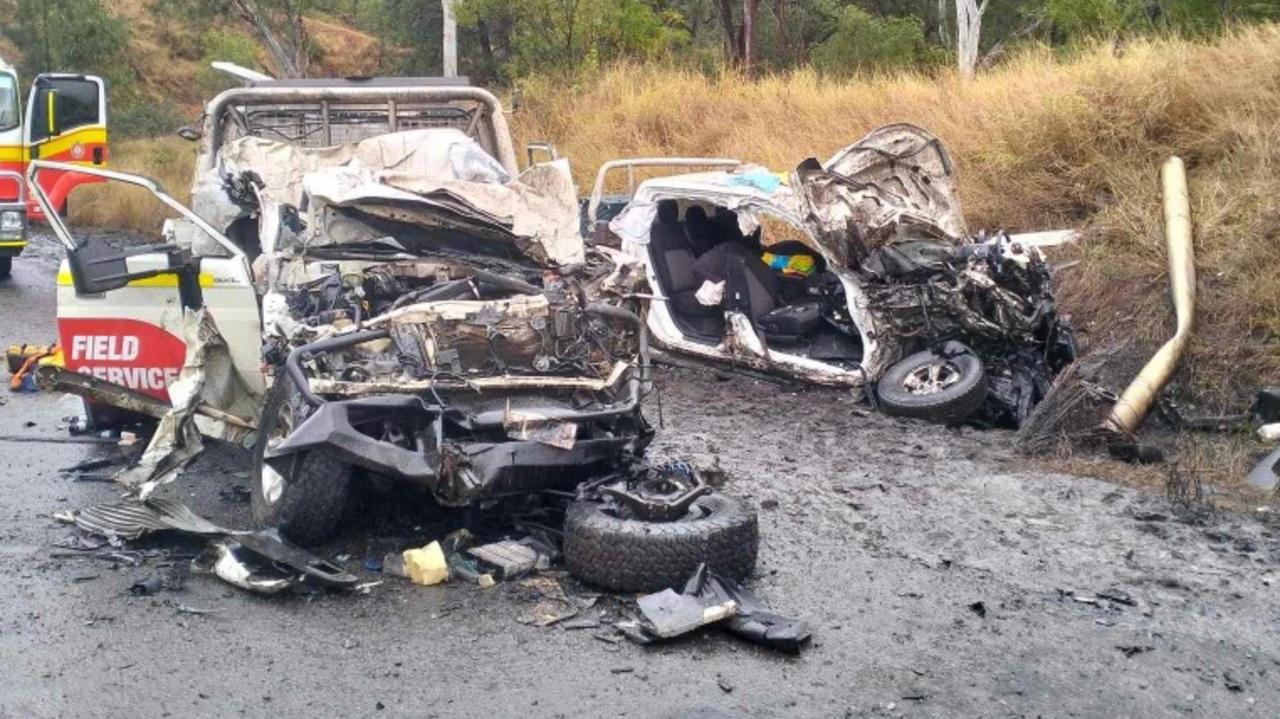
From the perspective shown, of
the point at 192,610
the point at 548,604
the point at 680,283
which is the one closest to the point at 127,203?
the point at 680,283

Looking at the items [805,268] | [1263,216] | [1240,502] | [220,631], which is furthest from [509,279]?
[1263,216]

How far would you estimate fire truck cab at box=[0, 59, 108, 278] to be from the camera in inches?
614

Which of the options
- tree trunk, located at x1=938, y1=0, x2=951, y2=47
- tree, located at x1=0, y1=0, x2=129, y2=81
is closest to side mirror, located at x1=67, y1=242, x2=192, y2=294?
tree trunk, located at x1=938, y1=0, x2=951, y2=47

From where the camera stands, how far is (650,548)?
5.36 metres

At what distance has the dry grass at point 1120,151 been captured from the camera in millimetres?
9727

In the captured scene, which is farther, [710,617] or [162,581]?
[162,581]

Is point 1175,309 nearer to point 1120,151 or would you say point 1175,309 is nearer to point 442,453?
point 1120,151

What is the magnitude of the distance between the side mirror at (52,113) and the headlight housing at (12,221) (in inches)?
39.7

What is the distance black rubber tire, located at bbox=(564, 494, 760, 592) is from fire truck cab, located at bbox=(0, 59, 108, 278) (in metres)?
12.0

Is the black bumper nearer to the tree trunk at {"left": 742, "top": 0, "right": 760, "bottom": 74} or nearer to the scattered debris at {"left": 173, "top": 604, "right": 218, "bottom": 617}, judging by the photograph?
the scattered debris at {"left": 173, "top": 604, "right": 218, "bottom": 617}

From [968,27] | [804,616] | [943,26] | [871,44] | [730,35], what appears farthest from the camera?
[943,26]

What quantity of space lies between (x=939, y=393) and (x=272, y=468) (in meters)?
4.69

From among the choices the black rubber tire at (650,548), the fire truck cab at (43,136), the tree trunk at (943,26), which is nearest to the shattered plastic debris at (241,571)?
the black rubber tire at (650,548)

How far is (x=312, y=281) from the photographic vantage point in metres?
6.53
